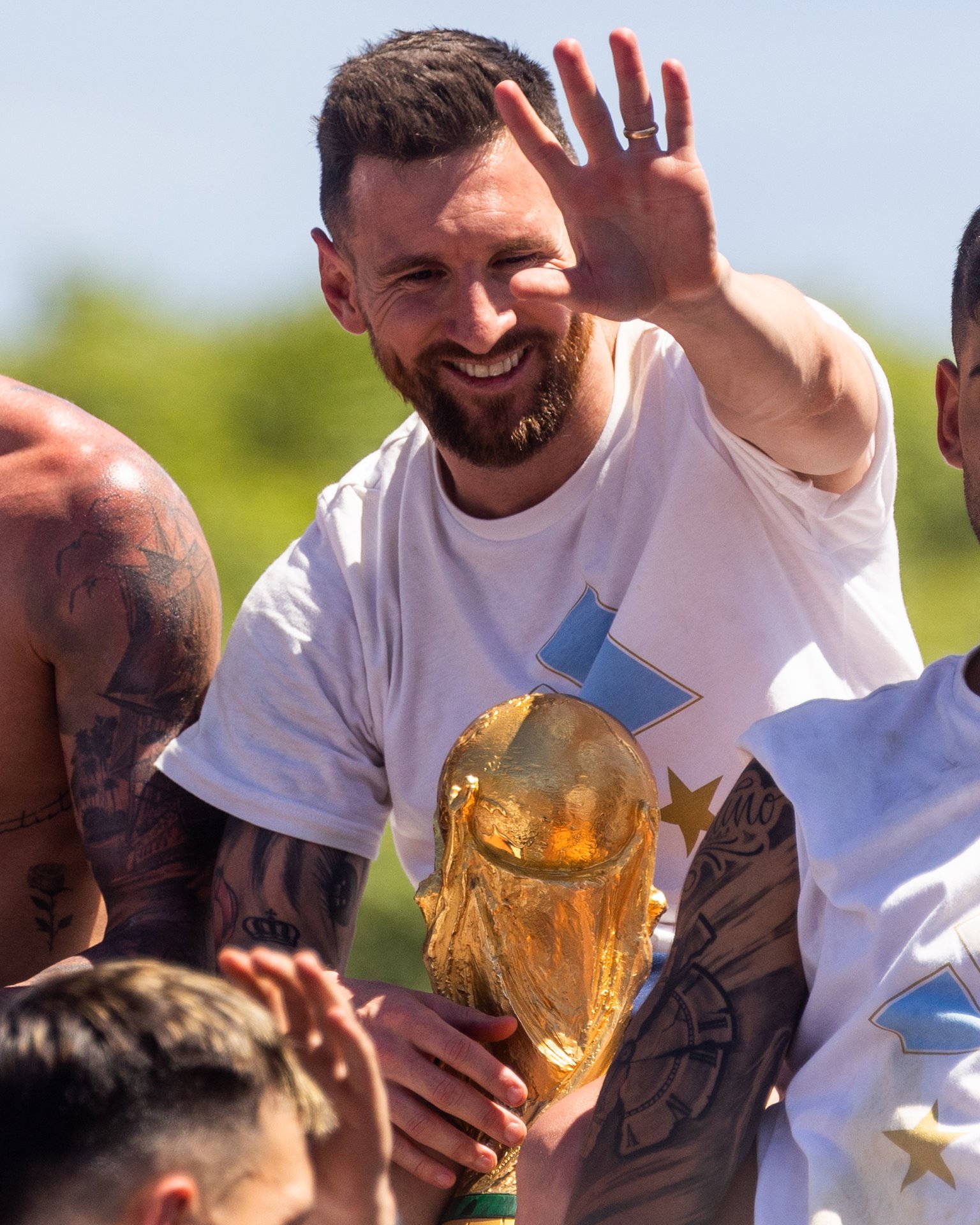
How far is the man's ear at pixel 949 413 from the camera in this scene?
1870 millimetres

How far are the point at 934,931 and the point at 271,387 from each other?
8.14 m

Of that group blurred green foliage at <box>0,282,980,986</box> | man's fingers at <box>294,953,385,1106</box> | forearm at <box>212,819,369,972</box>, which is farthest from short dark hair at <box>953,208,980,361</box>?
blurred green foliage at <box>0,282,980,986</box>

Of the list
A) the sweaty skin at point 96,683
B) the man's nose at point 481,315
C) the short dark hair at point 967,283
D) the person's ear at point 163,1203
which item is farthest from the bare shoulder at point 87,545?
the person's ear at point 163,1203

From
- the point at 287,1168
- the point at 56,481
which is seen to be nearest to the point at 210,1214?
the point at 287,1168

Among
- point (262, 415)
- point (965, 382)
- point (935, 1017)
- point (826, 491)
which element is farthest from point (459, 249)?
point (262, 415)

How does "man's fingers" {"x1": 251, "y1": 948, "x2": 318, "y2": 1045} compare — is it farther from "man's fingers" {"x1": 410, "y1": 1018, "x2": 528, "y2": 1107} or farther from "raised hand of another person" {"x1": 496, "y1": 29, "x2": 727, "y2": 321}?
"raised hand of another person" {"x1": 496, "y1": 29, "x2": 727, "y2": 321}

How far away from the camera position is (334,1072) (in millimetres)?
1333

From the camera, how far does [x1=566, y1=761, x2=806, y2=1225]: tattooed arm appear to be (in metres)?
1.63

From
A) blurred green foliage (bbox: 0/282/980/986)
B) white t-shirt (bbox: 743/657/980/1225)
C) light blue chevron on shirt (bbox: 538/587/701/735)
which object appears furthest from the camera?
blurred green foliage (bbox: 0/282/980/986)

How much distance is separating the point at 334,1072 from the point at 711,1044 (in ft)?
1.60

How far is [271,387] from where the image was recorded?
368 inches

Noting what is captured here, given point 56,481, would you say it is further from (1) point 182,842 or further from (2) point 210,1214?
(2) point 210,1214

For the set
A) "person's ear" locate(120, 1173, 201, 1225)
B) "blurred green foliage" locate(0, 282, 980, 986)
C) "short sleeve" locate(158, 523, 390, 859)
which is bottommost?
"blurred green foliage" locate(0, 282, 980, 986)

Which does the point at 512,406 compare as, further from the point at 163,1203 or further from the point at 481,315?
the point at 163,1203
